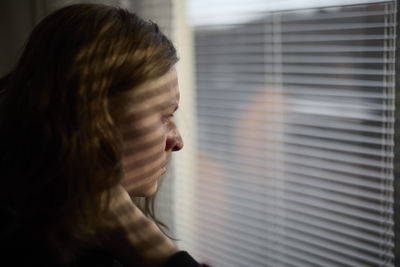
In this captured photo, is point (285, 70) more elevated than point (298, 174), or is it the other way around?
point (285, 70)

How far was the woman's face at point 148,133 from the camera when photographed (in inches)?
30.6

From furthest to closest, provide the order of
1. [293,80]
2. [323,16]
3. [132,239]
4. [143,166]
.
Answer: [293,80] < [323,16] < [143,166] < [132,239]

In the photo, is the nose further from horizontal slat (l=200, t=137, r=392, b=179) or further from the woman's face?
horizontal slat (l=200, t=137, r=392, b=179)

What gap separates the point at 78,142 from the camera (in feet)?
2.36

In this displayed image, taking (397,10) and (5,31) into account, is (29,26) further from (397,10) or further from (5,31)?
(397,10)

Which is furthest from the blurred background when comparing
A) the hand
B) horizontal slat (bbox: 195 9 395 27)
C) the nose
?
the hand

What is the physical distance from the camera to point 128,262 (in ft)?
2.35

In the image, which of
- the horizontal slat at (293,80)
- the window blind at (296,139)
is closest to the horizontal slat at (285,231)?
the window blind at (296,139)

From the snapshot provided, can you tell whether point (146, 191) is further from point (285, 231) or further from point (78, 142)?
point (285, 231)

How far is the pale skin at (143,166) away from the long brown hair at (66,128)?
0.03 meters

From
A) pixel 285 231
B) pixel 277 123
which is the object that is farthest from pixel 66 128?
pixel 285 231

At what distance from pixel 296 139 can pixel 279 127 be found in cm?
8

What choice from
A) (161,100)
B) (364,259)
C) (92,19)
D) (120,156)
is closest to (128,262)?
(120,156)

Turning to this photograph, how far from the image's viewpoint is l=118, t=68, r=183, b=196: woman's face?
2.55 feet
